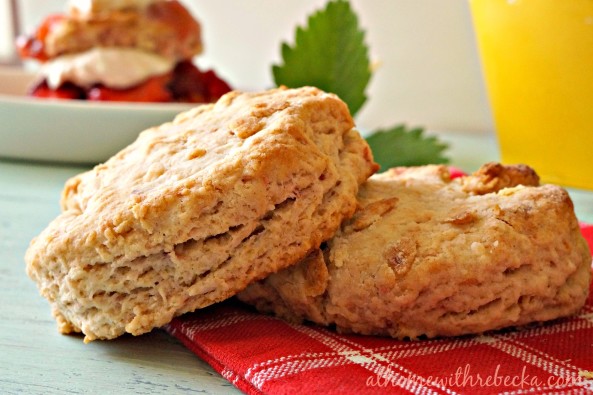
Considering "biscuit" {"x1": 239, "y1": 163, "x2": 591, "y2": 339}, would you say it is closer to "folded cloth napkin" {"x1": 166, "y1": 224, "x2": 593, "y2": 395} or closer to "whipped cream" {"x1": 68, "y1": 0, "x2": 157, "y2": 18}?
"folded cloth napkin" {"x1": 166, "y1": 224, "x2": 593, "y2": 395}

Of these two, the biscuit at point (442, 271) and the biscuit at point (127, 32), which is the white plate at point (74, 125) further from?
the biscuit at point (442, 271)

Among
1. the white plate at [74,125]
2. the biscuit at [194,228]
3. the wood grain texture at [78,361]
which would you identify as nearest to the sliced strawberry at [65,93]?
the white plate at [74,125]

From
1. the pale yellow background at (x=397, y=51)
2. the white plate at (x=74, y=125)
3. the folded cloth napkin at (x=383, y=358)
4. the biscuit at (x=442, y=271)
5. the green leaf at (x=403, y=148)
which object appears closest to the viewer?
the folded cloth napkin at (x=383, y=358)

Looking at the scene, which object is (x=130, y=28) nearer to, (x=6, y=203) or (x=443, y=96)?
(x=6, y=203)

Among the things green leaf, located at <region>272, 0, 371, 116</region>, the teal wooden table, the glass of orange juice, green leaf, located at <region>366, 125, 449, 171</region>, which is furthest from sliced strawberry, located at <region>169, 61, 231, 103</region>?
the teal wooden table

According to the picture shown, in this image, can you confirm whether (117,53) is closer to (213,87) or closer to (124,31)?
(124,31)

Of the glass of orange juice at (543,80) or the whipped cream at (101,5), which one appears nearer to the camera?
the glass of orange juice at (543,80)

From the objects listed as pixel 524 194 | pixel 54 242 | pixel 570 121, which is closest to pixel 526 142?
pixel 570 121
